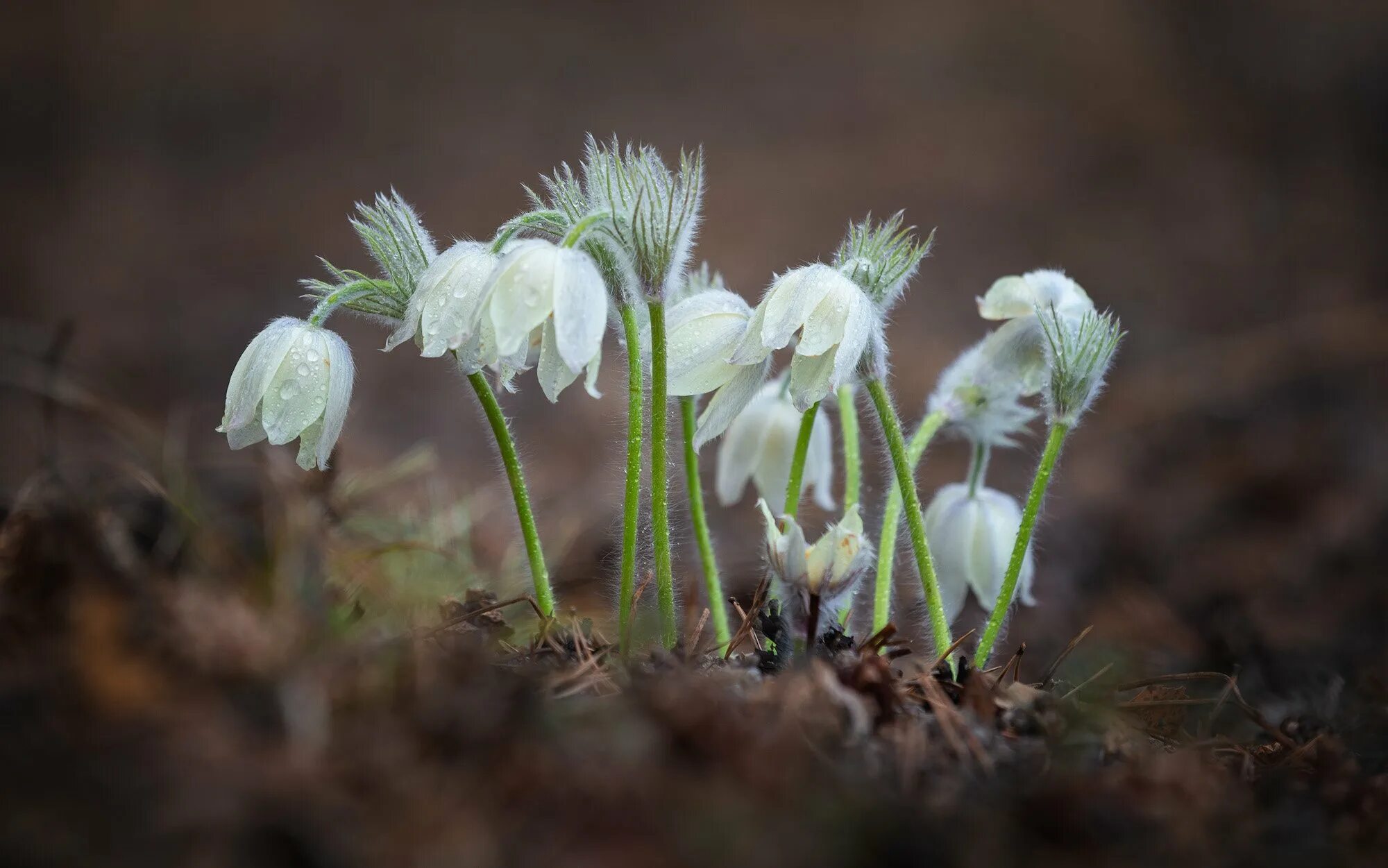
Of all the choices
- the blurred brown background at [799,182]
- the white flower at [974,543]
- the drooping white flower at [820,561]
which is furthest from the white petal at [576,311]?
the blurred brown background at [799,182]

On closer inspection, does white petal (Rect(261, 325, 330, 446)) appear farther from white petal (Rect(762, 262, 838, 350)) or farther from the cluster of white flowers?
white petal (Rect(762, 262, 838, 350))

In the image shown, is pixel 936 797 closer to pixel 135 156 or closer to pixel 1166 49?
pixel 135 156

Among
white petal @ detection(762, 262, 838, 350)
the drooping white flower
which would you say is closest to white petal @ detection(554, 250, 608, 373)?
white petal @ detection(762, 262, 838, 350)

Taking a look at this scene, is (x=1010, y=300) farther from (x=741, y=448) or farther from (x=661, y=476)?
(x=661, y=476)

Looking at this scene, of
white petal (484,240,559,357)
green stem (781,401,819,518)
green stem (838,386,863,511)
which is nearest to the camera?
white petal (484,240,559,357)

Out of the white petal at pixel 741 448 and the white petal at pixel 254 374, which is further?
the white petal at pixel 741 448

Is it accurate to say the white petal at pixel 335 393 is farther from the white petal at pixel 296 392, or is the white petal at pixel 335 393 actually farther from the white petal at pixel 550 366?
the white petal at pixel 550 366
